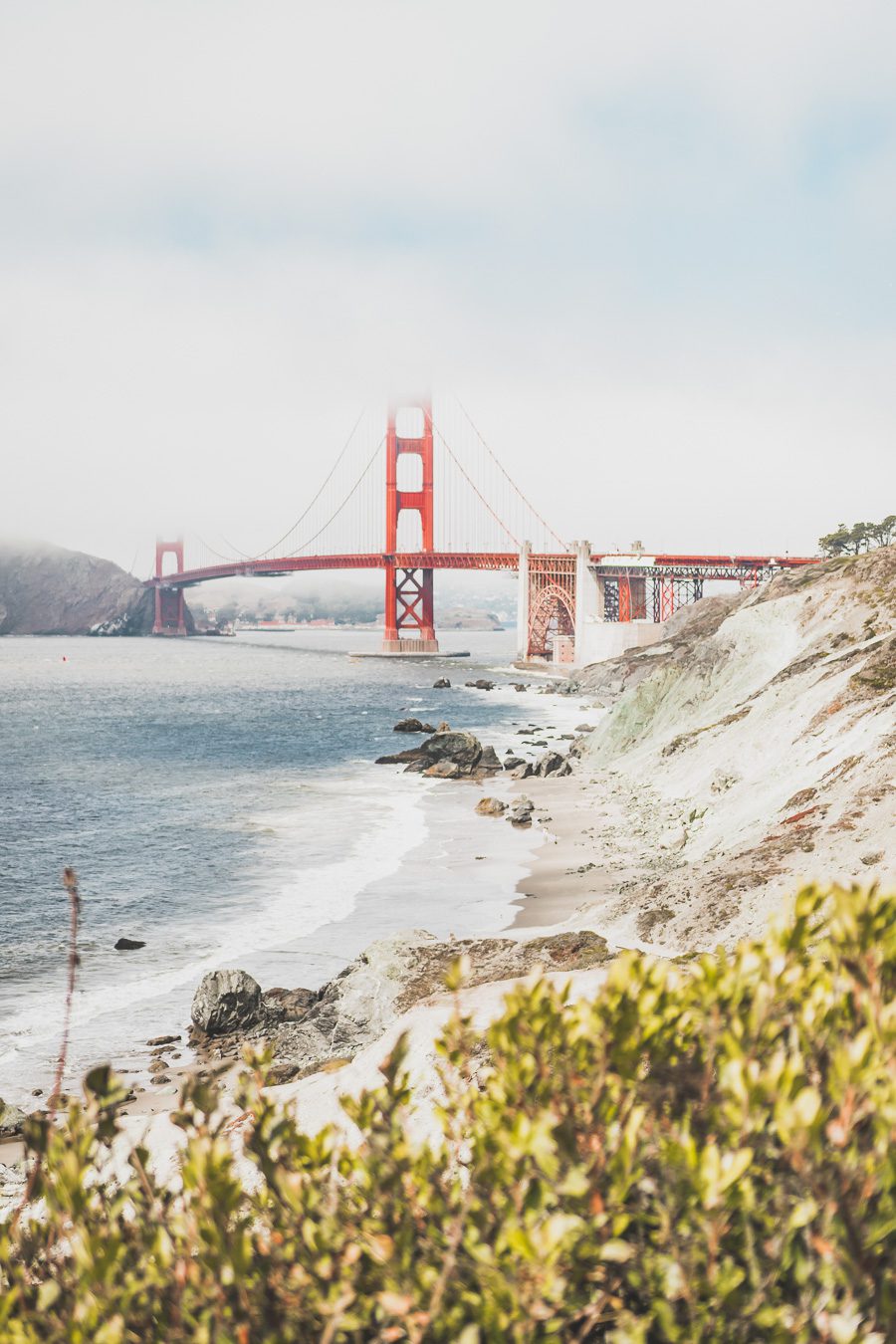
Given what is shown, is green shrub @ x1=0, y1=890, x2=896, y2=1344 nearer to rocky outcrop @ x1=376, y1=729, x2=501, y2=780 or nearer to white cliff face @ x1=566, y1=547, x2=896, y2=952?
white cliff face @ x1=566, y1=547, x2=896, y2=952

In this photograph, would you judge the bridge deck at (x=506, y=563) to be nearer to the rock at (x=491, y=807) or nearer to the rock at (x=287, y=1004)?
the rock at (x=491, y=807)

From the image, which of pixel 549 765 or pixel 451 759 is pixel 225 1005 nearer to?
pixel 549 765

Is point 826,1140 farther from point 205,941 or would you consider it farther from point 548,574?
point 548,574

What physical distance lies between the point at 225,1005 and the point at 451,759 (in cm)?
2940

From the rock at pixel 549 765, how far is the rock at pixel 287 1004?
78.2 ft

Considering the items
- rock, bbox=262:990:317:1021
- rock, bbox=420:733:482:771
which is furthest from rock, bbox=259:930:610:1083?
rock, bbox=420:733:482:771

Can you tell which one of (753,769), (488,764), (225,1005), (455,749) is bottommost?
(225,1005)

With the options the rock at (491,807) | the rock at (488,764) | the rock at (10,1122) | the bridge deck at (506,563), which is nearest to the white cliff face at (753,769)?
the rock at (491,807)

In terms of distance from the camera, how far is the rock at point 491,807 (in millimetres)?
34094

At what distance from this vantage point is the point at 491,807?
114 ft

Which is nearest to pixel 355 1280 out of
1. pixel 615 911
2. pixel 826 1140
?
pixel 826 1140

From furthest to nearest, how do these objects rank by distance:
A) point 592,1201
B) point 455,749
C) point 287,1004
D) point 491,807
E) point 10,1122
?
point 455,749
point 491,807
point 287,1004
point 10,1122
point 592,1201

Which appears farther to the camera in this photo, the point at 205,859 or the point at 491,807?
the point at 491,807

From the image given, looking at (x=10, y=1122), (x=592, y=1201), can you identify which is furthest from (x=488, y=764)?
(x=592, y=1201)
